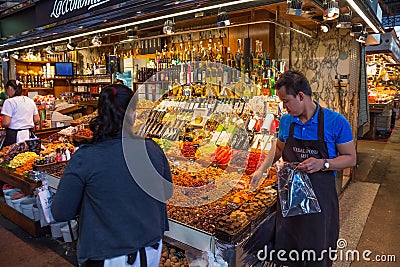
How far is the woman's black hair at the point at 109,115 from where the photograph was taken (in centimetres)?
143

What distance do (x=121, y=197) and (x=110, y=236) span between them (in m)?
0.19

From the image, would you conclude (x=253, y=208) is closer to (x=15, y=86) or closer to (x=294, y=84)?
(x=294, y=84)

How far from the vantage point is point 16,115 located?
181 inches

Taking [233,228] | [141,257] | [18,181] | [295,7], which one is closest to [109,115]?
[141,257]

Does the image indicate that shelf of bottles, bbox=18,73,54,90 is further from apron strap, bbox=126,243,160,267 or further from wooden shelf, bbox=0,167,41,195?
apron strap, bbox=126,243,160,267

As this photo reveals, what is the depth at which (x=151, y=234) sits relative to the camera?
5.09 ft

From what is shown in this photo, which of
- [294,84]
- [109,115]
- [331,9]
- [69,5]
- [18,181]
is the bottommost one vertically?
[18,181]

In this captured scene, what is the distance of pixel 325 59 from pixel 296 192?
3220mm

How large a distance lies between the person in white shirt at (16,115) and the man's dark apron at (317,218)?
400 centimetres

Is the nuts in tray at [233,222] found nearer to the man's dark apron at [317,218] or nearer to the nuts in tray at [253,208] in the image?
the nuts in tray at [253,208]

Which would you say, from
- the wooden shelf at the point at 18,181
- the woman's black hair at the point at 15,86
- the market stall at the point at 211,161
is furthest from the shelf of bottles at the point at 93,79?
the wooden shelf at the point at 18,181

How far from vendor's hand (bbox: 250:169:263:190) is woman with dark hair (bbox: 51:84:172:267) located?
1.15 metres

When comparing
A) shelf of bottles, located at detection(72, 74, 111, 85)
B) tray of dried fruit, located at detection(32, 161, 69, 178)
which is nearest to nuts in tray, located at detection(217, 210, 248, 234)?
tray of dried fruit, located at detection(32, 161, 69, 178)

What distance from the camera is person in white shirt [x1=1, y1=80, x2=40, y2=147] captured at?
4.55 metres
